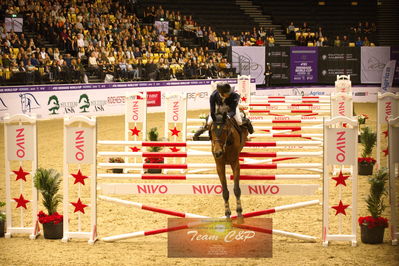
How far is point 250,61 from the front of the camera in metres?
32.8

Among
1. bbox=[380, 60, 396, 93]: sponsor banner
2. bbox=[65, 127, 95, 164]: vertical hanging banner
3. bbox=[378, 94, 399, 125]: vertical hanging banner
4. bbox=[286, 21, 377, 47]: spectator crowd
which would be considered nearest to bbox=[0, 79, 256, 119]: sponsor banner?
bbox=[286, 21, 377, 47]: spectator crowd

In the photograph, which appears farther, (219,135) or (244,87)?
(244,87)

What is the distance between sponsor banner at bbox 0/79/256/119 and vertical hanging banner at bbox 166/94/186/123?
9.53 metres

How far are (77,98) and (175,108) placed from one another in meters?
10.7

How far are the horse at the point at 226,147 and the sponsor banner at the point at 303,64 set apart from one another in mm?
25056

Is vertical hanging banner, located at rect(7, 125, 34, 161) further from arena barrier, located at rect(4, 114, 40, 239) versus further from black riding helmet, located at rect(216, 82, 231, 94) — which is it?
black riding helmet, located at rect(216, 82, 231, 94)

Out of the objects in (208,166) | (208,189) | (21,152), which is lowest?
(208,189)

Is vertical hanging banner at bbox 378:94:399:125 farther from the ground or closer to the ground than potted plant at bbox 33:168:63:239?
farther from the ground

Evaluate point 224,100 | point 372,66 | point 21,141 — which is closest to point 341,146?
point 224,100

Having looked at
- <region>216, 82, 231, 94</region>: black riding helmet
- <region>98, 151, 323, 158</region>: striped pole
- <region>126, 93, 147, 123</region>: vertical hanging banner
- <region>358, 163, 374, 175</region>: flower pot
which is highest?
<region>216, 82, 231, 94</region>: black riding helmet

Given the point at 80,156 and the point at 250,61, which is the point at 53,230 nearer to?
the point at 80,156

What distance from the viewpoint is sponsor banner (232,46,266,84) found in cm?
3262

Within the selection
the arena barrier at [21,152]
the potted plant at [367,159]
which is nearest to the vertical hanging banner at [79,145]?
the arena barrier at [21,152]

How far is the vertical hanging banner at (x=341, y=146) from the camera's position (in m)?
8.51
